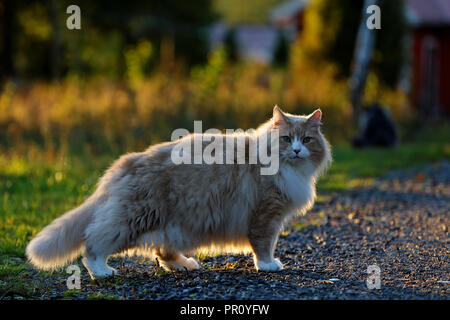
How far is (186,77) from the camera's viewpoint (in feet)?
47.9

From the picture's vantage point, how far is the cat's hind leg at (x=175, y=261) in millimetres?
4598

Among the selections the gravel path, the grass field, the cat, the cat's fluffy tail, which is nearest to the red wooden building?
the grass field

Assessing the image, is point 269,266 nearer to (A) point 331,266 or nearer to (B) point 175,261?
(A) point 331,266

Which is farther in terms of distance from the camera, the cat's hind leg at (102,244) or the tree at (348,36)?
the tree at (348,36)

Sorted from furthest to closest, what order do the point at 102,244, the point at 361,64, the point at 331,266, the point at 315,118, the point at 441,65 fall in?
the point at 441,65 < the point at 361,64 < the point at 315,118 < the point at 331,266 < the point at 102,244

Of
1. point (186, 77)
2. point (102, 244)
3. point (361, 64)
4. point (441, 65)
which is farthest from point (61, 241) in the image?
point (441, 65)

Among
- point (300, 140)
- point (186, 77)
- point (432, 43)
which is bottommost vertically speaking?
point (300, 140)

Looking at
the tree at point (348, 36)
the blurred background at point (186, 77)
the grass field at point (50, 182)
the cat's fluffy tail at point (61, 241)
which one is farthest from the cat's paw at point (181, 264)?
the tree at point (348, 36)

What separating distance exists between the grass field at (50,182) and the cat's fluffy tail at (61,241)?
230 mm

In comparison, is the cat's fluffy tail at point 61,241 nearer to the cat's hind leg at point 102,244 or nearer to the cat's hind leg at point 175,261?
the cat's hind leg at point 102,244

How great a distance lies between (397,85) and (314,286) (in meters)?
15.3

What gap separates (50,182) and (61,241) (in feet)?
13.2

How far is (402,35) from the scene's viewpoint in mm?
17516
